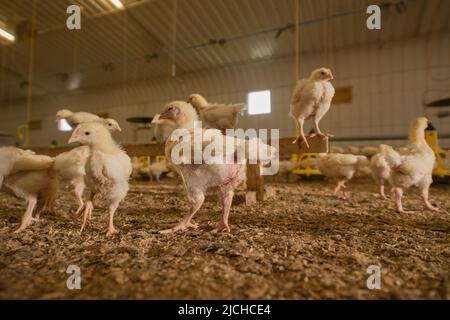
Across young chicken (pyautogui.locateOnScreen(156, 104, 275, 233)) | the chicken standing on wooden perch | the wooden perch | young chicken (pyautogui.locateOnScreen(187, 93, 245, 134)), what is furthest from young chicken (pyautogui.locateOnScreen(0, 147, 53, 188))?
the wooden perch

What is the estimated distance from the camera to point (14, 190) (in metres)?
1.61

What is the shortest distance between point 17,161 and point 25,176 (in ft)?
0.37

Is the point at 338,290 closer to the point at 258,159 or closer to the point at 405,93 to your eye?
the point at 258,159

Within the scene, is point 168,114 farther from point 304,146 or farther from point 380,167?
point 380,167

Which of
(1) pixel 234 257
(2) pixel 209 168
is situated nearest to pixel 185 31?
(2) pixel 209 168

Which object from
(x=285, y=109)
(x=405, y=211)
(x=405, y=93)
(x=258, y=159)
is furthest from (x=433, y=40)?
(x=258, y=159)

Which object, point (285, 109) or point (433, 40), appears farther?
point (285, 109)

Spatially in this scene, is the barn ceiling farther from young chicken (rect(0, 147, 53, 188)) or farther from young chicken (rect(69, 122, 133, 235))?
young chicken (rect(69, 122, 133, 235))

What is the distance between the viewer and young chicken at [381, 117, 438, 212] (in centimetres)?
214

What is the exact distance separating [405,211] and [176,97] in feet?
27.6

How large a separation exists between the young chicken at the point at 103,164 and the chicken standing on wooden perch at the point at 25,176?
47cm

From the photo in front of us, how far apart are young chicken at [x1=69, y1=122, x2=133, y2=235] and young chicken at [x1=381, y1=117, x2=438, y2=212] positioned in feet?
7.51
